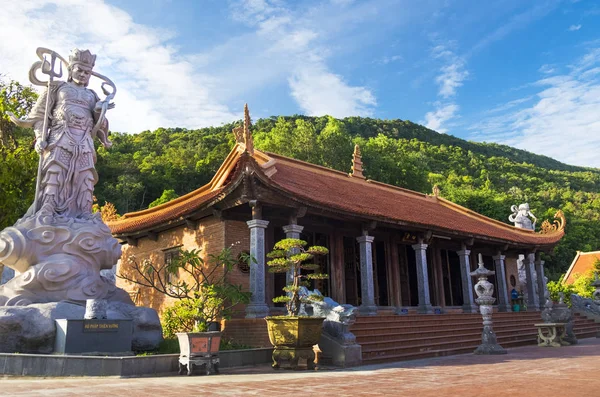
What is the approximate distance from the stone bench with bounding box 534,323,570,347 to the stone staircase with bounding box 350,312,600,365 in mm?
688

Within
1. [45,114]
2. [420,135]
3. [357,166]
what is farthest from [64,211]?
[420,135]

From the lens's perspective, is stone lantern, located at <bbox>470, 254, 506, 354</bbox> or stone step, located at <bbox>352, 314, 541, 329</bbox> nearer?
stone lantern, located at <bbox>470, 254, 506, 354</bbox>

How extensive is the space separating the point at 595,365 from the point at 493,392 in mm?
3832

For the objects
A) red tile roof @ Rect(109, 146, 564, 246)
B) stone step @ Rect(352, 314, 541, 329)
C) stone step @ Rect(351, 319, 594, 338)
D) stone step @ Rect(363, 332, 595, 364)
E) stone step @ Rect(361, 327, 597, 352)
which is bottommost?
stone step @ Rect(363, 332, 595, 364)

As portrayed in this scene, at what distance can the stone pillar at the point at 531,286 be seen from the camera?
19297 mm

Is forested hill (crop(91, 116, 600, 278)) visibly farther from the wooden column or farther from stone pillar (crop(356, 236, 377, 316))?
stone pillar (crop(356, 236, 377, 316))

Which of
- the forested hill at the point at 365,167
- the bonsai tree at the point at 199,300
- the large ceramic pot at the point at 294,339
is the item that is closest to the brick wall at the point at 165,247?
the bonsai tree at the point at 199,300

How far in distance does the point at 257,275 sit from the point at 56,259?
399 centimetres

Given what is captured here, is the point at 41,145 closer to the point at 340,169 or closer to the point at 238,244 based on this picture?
the point at 238,244

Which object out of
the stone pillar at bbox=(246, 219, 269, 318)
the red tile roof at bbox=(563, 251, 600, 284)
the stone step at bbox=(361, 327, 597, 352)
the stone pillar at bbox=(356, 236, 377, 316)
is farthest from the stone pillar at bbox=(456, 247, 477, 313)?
the red tile roof at bbox=(563, 251, 600, 284)

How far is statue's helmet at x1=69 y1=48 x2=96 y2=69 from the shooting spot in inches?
426

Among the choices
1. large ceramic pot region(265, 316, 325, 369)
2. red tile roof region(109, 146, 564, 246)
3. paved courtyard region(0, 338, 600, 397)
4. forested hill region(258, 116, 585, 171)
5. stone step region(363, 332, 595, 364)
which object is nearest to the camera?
paved courtyard region(0, 338, 600, 397)

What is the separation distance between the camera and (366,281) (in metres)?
12.7

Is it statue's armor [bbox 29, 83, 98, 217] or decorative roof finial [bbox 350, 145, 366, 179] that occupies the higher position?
decorative roof finial [bbox 350, 145, 366, 179]
